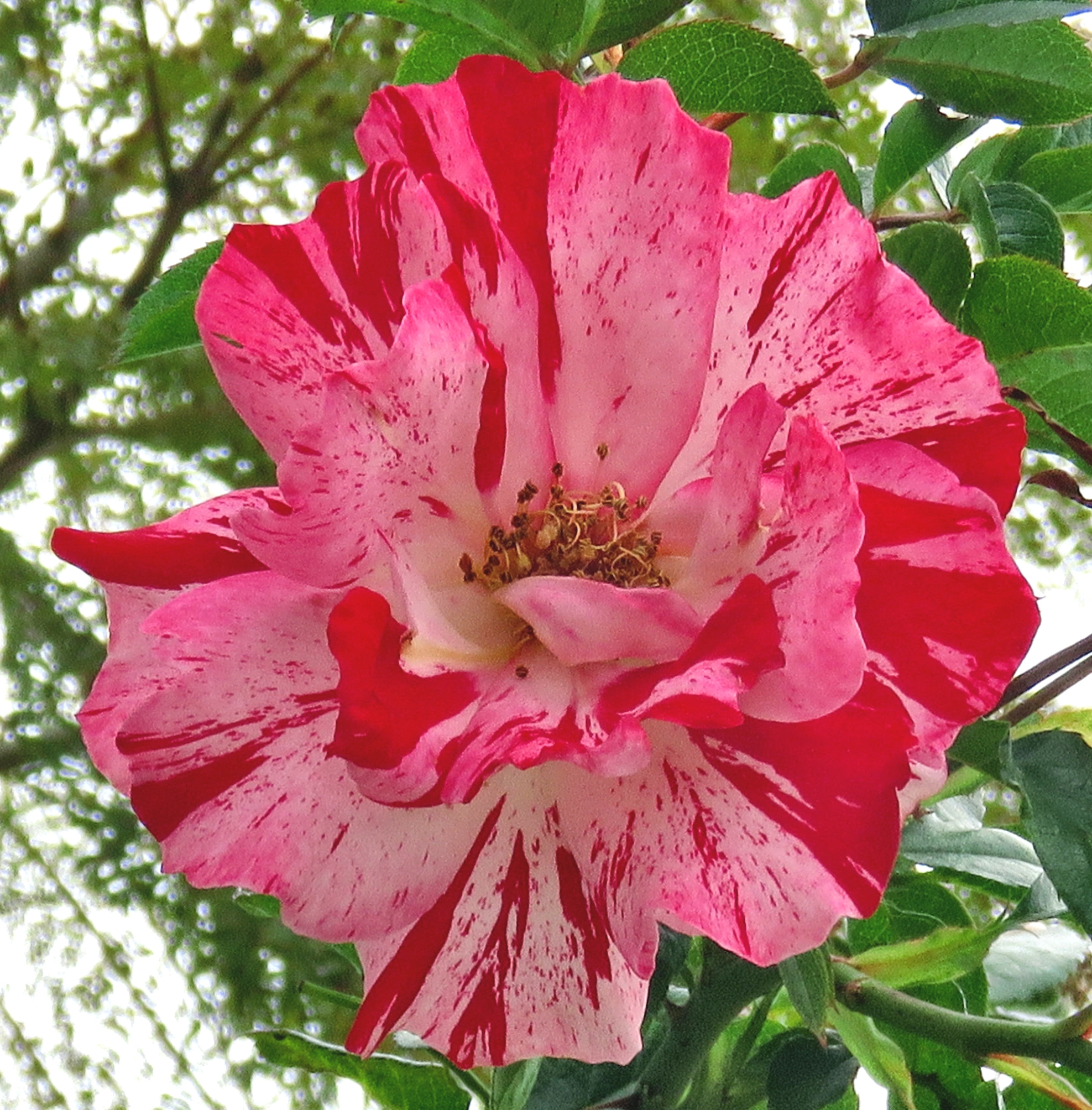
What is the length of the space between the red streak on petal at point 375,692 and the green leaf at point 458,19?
144mm

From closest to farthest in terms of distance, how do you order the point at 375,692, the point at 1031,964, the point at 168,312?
the point at 375,692, the point at 168,312, the point at 1031,964

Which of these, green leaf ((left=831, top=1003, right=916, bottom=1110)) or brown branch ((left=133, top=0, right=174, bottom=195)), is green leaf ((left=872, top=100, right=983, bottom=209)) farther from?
brown branch ((left=133, top=0, right=174, bottom=195))

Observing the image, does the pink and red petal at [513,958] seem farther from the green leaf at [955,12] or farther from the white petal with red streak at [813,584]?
the green leaf at [955,12]

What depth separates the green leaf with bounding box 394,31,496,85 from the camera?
311 mm

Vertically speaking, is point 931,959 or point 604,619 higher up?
point 604,619

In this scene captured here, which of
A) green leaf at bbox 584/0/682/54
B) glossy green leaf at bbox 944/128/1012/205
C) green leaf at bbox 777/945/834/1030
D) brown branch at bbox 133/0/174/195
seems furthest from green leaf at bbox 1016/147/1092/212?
brown branch at bbox 133/0/174/195

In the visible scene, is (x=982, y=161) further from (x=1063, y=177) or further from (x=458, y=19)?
(x=458, y=19)

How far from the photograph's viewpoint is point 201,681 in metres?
0.24

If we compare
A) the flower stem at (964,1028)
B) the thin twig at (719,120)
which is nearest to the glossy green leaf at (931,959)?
the flower stem at (964,1028)

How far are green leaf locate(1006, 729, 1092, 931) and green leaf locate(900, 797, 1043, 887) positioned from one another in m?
0.10

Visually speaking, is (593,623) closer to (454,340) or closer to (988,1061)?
(454,340)

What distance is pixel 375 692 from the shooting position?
22cm

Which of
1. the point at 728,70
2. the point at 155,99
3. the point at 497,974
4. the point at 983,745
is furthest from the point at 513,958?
the point at 155,99

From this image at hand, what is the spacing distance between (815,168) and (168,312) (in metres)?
0.17
